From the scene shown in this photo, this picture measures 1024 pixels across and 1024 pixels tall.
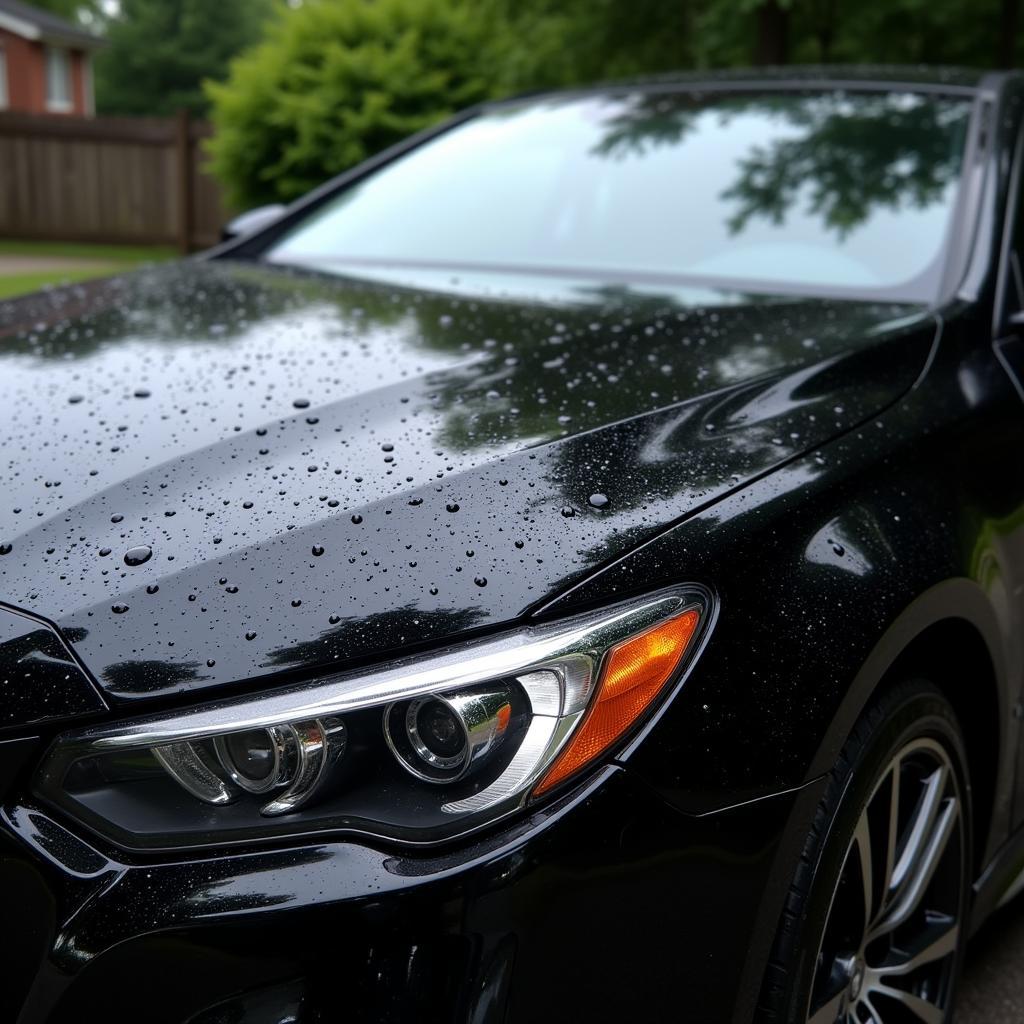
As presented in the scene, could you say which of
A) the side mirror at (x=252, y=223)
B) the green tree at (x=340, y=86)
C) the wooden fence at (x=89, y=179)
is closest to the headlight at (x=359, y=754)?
the side mirror at (x=252, y=223)

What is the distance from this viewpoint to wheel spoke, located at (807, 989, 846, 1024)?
1.47m

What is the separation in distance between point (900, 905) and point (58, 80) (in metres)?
36.0

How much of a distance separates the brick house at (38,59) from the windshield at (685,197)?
99.3 feet

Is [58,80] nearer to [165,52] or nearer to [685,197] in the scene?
[165,52]

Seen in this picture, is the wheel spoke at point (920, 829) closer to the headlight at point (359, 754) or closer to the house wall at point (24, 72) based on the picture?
the headlight at point (359, 754)

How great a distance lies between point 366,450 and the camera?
1558 millimetres

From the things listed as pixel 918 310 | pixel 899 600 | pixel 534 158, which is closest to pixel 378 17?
pixel 534 158

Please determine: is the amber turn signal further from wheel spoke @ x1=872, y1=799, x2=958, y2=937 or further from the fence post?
the fence post

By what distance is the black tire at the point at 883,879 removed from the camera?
4.52 feet

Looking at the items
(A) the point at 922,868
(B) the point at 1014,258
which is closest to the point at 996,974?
(A) the point at 922,868

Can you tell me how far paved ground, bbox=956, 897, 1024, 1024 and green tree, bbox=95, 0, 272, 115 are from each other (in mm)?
48155

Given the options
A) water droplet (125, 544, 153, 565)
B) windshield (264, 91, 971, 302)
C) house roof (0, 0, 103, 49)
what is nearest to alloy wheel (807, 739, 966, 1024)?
water droplet (125, 544, 153, 565)

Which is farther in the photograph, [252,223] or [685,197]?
[252,223]

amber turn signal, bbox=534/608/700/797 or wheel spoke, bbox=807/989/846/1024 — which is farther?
wheel spoke, bbox=807/989/846/1024
